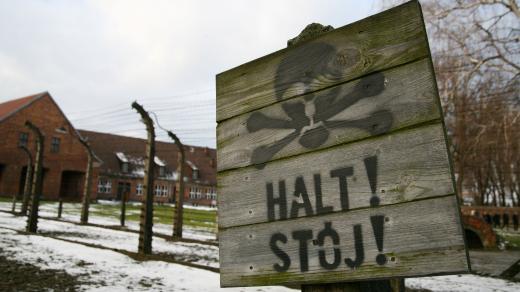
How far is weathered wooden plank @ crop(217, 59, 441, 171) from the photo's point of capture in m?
1.31

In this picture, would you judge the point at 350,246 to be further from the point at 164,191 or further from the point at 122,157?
the point at 164,191

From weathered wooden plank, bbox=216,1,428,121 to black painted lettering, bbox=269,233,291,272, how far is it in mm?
598

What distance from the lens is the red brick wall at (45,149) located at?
31328mm

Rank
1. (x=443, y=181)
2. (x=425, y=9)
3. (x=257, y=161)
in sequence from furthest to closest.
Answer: (x=425, y=9) < (x=257, y=161) < (x=443, y=181)

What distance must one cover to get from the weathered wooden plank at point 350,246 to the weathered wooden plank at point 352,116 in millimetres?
295

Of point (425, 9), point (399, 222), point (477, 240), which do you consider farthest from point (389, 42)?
point (477, 240)

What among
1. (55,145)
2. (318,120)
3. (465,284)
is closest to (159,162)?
(55,145)

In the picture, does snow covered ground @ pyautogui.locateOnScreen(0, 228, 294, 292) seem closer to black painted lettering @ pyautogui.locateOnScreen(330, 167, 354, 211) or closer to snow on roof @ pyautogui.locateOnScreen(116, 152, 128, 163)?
black painted lettering @ pyautogui.locateOnScreen(330, 167, 354, 211)

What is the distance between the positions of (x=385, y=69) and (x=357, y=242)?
658 millimetres

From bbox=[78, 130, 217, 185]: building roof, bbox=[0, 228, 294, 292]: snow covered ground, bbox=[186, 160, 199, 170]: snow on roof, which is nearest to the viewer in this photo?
bbox=[0, 228, 294, 292]: snow covered ground

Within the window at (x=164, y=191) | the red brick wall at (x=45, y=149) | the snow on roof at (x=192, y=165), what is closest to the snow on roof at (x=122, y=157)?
the window at (x=164, y=191)

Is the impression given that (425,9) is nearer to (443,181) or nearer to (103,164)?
(443,181)

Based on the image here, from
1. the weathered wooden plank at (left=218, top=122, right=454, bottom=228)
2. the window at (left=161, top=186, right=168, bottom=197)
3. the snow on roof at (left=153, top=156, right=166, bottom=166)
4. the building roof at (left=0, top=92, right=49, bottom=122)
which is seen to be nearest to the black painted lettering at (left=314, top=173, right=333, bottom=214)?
the weathered wooden plank at (left=218, top=122, right=454, bottom=228)

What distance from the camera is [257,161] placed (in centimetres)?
165
